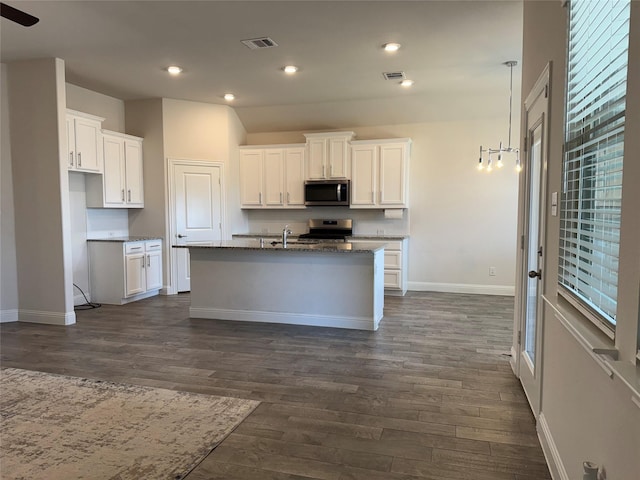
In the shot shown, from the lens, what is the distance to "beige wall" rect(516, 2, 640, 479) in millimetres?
1192

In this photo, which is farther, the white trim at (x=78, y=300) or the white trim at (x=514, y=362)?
the white trim at (x=78, y=300)

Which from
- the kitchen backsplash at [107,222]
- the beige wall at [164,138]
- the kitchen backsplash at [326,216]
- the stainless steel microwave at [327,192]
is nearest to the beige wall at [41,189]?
the kitchen backsplash at [107,222]

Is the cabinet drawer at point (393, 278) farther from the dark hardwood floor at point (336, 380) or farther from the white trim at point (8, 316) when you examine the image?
the white trim at point (8, 316)

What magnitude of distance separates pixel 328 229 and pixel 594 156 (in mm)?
5327

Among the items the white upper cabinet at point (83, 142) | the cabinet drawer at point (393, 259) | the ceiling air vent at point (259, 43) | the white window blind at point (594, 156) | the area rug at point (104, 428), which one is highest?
the ceiling air vent at point (259, 43)

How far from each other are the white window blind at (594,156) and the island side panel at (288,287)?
2557 mm

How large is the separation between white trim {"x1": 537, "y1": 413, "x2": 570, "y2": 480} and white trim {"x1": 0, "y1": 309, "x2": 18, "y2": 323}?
5.36m

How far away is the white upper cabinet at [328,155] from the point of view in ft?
21.1

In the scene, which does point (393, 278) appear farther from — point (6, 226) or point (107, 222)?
point (6, 226)

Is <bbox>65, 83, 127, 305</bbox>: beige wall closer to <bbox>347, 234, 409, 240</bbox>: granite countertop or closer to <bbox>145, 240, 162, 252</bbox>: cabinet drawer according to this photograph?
<bbox>145, 240, 162, 252</bbox>: cabinet drawer

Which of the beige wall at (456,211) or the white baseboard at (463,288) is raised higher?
the beige wall at (456,211)

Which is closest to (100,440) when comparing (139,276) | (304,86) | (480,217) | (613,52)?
(613,52)

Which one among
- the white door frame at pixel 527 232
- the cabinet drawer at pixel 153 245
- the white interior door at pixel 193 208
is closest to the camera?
the white door frame at pixel 527 232

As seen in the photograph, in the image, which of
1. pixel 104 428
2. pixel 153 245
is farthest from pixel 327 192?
pixel 104 428
